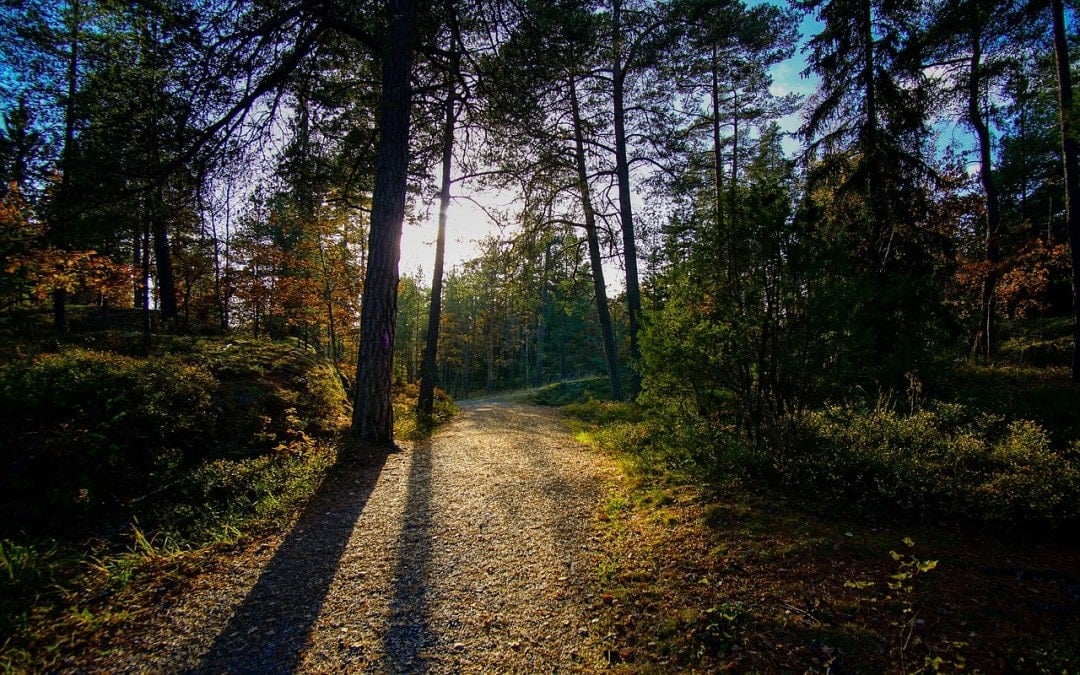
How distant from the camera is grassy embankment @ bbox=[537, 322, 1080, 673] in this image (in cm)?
221

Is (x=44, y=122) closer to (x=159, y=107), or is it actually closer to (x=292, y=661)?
(x=159, y=107)

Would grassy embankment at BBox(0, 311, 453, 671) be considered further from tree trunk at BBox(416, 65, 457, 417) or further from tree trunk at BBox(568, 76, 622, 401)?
tree trunk at BBox(568, 76, 622, 401)

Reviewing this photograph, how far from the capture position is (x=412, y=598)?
3027 mm

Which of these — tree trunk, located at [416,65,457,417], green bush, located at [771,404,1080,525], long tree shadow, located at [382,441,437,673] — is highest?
tree trunk, located at [416,65,457,417]

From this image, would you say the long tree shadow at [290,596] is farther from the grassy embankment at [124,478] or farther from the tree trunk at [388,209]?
the tree trunk at [388,209]

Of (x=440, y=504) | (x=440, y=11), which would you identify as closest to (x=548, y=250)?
(x=440, y=11)

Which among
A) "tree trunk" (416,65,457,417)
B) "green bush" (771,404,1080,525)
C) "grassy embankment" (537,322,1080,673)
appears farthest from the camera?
"tree trunk" (416,65,457,417)

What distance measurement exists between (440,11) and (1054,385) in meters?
15.1

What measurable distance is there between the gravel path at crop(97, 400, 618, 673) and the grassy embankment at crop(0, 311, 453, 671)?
43cm

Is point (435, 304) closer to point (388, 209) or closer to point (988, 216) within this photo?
point (388, 209)

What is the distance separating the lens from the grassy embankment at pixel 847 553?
2.21 meters

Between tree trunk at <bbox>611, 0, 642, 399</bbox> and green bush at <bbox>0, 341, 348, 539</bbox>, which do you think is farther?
tree trunk at <bbox>611, 0, 642, 399</bbox>

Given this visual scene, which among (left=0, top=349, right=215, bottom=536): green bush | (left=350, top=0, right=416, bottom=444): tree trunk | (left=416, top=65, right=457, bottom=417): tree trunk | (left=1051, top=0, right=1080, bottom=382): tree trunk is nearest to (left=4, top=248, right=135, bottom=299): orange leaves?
(left=0, top=349, right=215, bottom=536): green bush

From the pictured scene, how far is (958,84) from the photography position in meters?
14.3
